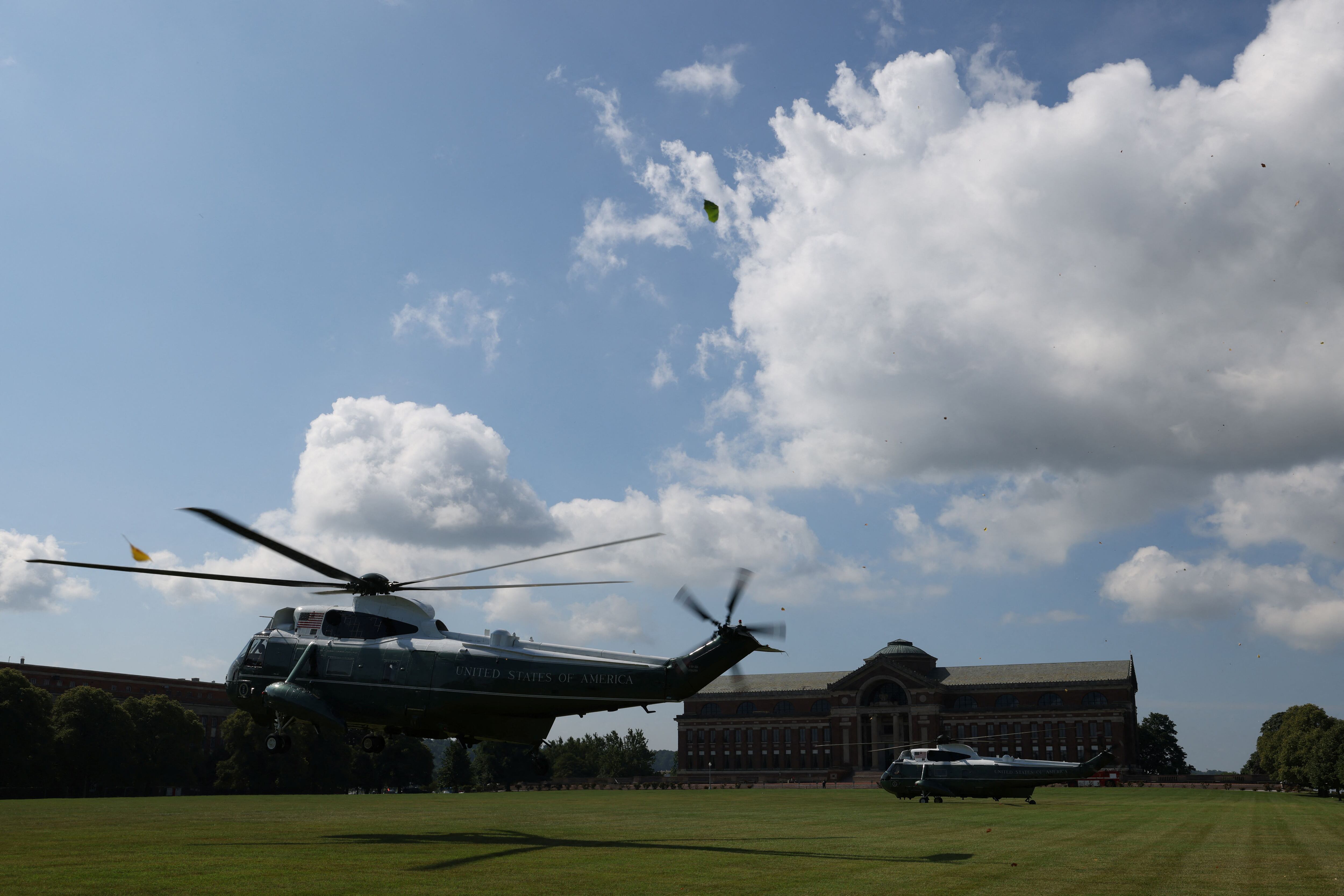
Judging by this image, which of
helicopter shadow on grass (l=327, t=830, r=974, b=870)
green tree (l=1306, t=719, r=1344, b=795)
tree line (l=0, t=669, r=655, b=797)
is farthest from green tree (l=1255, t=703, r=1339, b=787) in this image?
helicopter shadow on grass (l=327, t=830, r=974, b=870)

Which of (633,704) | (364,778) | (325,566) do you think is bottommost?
(364,778)

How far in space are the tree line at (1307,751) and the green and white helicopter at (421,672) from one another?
2231 inches

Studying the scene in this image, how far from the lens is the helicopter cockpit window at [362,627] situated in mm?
25188

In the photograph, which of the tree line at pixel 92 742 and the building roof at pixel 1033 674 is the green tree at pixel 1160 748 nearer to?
the building roof at pixel 1033 674

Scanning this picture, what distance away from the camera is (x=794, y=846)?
21984 mm

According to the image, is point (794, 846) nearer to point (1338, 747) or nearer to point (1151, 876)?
point (1151, 876)

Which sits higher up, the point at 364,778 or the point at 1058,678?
the point at 1058,678

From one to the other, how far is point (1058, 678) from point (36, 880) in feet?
443

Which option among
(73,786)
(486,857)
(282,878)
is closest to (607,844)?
(486,857)

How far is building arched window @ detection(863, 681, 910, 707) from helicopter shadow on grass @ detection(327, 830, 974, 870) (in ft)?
384

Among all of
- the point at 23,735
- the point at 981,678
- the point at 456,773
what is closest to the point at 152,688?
the point at 456,773

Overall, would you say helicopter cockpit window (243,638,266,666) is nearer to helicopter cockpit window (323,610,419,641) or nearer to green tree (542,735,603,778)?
helicopter cockpit window (323,610,419,641)

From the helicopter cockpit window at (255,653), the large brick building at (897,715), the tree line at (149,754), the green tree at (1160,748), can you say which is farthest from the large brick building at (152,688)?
the green tree at (1160,748)

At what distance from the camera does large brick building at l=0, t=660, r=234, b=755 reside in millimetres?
123812
